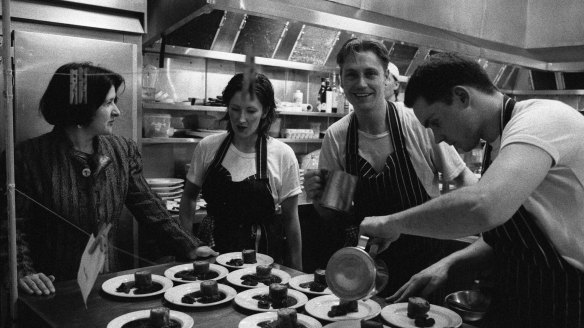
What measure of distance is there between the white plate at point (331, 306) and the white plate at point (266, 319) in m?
0.04

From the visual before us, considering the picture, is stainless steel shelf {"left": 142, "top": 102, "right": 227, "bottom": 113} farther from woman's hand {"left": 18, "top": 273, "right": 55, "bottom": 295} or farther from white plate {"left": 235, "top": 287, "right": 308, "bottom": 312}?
white plate {"left": 235, "top": 287, "right": 308, "bottom": 312}

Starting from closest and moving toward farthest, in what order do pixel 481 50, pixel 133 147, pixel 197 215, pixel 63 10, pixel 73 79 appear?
pixel 73 79 → pixel 133 147 → pixel 63 10 → pixel 197 215 → pixel 481 50

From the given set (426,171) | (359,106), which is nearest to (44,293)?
(359,106)

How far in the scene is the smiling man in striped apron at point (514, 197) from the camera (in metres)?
1.26

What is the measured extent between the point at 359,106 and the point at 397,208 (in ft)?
1.61

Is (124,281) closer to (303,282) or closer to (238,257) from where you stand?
(238,257)

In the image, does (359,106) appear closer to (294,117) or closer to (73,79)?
(73,79)

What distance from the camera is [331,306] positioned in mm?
1597

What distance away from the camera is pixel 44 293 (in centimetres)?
164

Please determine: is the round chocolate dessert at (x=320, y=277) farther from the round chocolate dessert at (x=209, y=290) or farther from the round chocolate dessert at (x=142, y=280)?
the round chocolate dessert at (x=142, y=280)

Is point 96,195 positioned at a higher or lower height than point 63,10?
lower

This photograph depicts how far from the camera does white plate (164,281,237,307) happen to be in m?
1.58

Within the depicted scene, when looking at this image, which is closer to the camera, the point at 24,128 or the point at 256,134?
the point at 24,128

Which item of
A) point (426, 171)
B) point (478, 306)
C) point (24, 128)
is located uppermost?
point (24, 128)
